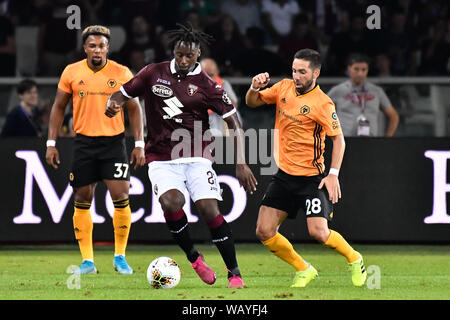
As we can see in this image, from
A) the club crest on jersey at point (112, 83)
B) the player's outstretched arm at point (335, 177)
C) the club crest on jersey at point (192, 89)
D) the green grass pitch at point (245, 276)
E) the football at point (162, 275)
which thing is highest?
the club crest on jersey at point (112, 83)

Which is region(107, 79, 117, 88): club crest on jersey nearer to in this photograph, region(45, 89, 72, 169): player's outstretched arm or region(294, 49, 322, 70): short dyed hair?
region(45, 89, 72, 169): player's outstretched arm

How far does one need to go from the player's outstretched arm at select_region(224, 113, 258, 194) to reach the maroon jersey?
0.10 meters

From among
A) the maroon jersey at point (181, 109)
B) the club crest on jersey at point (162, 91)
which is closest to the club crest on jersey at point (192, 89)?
the maroon jersey at point (181, 109)

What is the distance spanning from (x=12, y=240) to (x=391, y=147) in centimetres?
461

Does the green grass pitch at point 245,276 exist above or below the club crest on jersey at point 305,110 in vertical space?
below

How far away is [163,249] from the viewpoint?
1259 cm

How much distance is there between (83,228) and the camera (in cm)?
1027

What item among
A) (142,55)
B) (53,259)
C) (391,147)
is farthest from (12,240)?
(391,147)

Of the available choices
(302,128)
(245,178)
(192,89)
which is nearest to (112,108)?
(192,89)

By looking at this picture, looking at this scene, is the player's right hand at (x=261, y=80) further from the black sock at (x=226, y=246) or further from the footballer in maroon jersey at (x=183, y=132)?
the black sock at (x=226, y=246)

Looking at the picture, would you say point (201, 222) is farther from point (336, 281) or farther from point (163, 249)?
point (336, 281)

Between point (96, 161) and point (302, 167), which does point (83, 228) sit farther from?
point (302, 167)

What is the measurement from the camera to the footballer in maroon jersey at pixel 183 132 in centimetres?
884

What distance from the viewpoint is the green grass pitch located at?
8383mm
